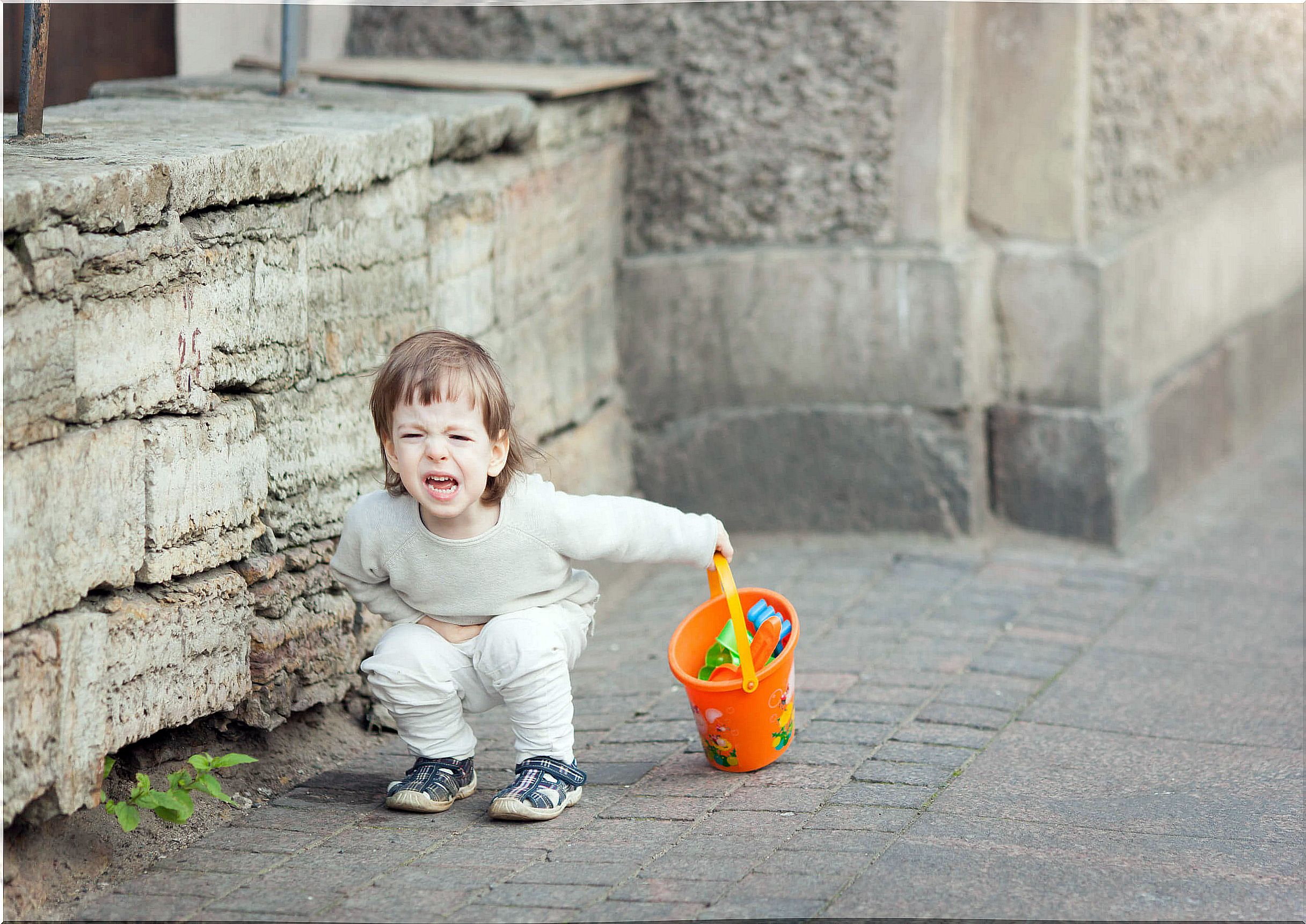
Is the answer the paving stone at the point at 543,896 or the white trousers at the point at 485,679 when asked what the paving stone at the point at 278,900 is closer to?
the paving stone at the point at 543,896

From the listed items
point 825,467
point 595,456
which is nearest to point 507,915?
point 595,456

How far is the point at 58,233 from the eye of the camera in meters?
2.39

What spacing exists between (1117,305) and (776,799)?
2455 mm

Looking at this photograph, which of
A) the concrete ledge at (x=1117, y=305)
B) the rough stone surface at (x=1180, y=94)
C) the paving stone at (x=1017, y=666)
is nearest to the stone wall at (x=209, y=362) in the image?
the paving stone at (x=1017, y=666)

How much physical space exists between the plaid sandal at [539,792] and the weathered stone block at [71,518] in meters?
0.81

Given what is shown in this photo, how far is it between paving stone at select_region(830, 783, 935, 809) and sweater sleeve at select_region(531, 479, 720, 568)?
0.54 m

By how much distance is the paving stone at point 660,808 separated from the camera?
112 inches

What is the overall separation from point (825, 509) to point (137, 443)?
272 cm

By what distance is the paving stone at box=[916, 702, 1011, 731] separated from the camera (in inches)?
132

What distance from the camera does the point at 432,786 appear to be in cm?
289

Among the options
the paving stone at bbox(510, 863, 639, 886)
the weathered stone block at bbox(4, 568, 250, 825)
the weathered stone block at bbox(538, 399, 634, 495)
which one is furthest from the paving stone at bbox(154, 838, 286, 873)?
the weathered stone block at bbox(538, 399, 634, 495)

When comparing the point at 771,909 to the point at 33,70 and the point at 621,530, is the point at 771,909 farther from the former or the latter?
the point at 33,70

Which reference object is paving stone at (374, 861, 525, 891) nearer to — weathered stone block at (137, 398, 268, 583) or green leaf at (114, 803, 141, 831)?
green leaf at (114, 803, 141, 831)

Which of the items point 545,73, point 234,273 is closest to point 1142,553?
point 545,73
